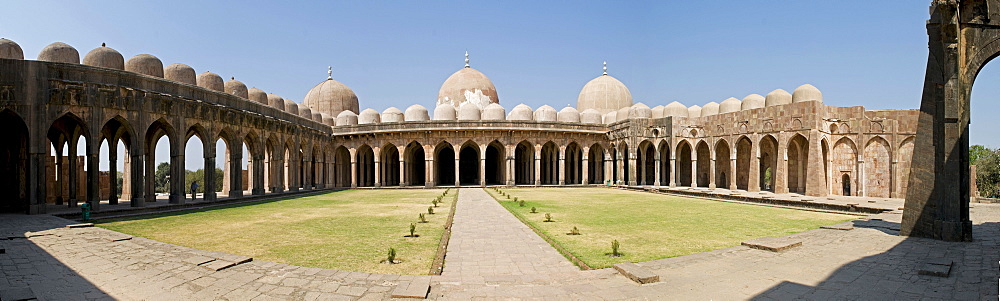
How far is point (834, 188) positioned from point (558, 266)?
2683 cm

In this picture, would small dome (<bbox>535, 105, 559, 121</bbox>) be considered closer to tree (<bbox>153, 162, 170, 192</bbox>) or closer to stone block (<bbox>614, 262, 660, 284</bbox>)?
stone block (<bbox>614, 262, 660, 284</bbox>)

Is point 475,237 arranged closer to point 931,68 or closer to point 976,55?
point 931,68

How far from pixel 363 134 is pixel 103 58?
2186 centimetres

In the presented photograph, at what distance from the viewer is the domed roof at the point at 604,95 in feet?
165

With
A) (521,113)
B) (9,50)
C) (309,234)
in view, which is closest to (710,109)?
(521,113)

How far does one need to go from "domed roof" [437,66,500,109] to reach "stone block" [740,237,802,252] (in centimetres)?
3983

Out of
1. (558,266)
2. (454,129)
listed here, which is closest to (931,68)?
(558,266)

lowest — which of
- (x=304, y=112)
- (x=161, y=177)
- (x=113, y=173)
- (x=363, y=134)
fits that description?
(x=161, y=177)

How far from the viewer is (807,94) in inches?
1244

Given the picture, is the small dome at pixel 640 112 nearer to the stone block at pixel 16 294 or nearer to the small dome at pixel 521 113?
the small dome at pixel 521 113

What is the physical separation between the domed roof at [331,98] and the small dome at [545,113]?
62.2 ft

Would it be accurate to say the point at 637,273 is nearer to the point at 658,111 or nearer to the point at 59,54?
the point at 59,54

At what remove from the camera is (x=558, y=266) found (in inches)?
293

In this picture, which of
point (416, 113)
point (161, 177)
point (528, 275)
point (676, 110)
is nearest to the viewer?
point (528, 275)
